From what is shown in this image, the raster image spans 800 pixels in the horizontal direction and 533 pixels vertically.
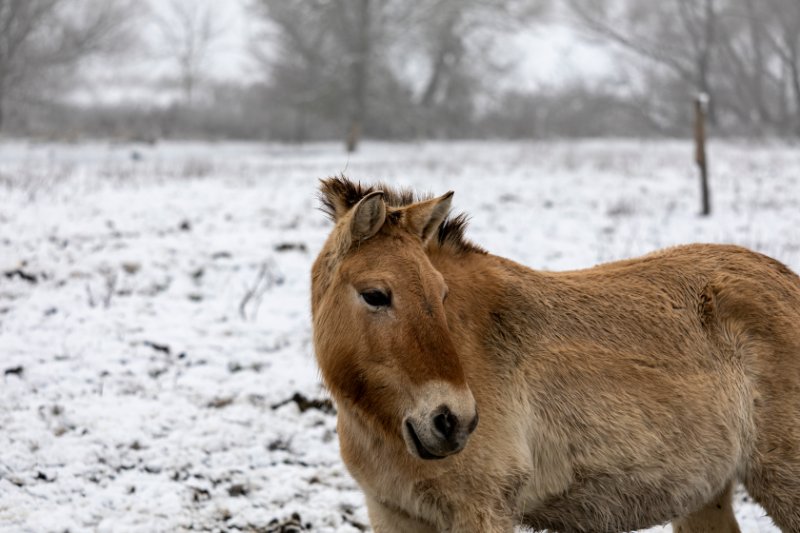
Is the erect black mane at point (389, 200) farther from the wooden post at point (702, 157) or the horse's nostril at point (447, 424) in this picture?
the wooden post at point (702, 157)

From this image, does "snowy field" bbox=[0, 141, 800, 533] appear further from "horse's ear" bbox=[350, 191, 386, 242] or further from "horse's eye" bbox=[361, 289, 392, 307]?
"horse's eye" bbox=[361, 289, 392, 307]

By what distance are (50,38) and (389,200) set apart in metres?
33.6

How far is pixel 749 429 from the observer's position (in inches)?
137

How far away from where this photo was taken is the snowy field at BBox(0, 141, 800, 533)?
15.6ft

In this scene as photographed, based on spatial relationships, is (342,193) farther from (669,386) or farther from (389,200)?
(669,386)

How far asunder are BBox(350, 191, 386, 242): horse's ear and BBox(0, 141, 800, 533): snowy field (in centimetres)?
63

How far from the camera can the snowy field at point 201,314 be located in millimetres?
4754

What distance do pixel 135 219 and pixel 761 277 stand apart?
27.9 ft

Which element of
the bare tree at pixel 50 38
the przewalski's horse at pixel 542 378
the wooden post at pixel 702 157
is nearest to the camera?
the przewalski's horse at pixel 542 378

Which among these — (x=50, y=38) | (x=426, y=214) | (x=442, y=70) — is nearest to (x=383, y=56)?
(x=442, y=70)

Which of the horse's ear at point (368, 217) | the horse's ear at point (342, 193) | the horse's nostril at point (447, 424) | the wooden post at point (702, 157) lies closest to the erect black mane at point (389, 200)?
the horse's ear at point (342, 193)

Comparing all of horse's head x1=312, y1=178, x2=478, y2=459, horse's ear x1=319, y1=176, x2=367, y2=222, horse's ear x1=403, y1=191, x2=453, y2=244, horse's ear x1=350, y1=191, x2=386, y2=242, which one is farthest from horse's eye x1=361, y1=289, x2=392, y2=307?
horse's ear x1=319, y1=176, x2=367, y2=222

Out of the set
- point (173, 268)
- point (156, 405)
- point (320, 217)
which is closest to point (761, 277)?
point (156, 405)

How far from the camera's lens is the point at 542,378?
10.9ft
